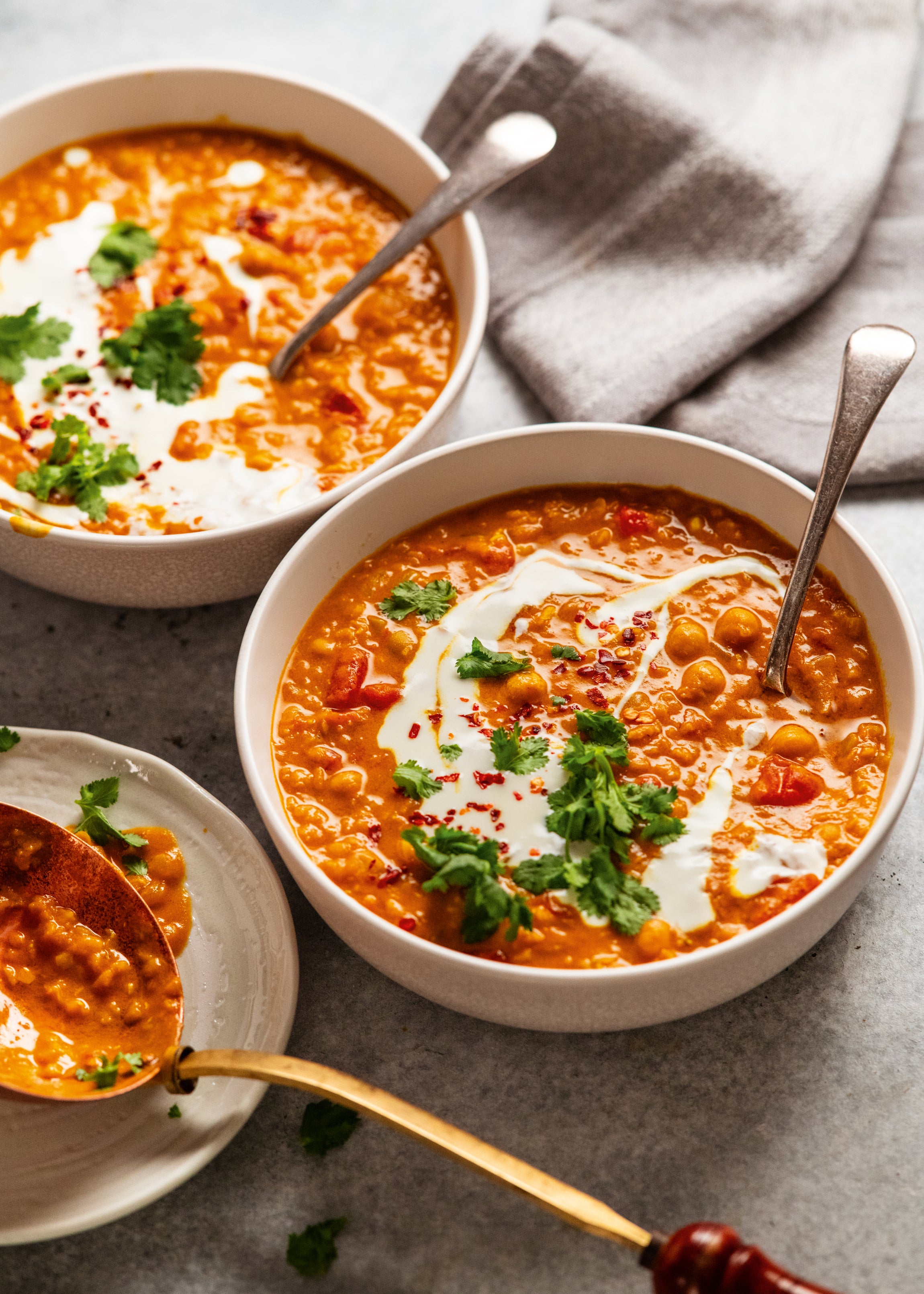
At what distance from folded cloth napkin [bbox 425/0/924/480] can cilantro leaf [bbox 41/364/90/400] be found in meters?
1.31

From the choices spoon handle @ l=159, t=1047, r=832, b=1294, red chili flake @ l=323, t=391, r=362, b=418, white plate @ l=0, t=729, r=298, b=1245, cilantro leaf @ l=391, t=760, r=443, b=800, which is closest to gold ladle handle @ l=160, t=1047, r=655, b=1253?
spoon handle @ l=159, t=1047, r=832, b=1294

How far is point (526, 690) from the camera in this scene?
3.01 m

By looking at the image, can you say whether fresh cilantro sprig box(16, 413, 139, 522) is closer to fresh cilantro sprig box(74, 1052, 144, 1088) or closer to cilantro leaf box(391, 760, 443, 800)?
cilantro leaf box(391, 760, 443, 800)

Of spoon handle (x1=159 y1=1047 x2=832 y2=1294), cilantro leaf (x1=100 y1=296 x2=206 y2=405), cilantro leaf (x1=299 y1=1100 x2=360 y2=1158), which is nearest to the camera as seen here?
spoon handle (x1=159 y1=1047 x2=832 y2=1294)

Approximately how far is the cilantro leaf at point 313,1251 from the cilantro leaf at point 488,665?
1.28 meters

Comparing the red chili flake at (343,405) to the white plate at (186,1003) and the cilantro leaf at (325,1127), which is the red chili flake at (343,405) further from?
the cilantro leaf at (325,1127)

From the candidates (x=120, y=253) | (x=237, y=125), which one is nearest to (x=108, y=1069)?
(x=120, y=253)

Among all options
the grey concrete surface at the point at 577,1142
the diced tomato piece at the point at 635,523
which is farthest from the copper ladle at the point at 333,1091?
the diced tomato piece at the point at 635,523

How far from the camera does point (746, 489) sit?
3209 millimetres

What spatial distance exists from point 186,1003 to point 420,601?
44.0 inches

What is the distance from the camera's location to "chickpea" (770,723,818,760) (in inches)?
114

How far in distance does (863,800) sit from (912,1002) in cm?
58

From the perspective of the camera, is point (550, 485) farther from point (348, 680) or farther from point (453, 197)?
point (453, 197)

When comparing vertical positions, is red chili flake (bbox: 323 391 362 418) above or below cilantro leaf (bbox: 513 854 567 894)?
above
